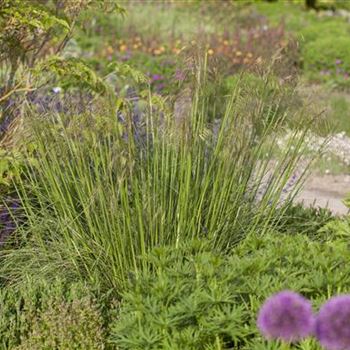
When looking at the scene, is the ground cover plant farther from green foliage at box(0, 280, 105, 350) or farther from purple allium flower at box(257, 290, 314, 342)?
Result: purple allium flower at box(257, 290, 314, 342)

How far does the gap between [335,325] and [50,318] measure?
1684mm

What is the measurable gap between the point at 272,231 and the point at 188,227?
1.43 feet

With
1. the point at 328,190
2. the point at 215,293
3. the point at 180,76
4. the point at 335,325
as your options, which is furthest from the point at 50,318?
the point at 328,190

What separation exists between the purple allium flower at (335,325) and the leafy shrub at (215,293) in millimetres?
538

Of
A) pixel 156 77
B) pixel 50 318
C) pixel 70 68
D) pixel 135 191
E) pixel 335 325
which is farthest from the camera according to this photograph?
pixel 156 77

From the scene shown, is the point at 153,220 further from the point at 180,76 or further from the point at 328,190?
the point at 328,190

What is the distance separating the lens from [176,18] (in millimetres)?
16062

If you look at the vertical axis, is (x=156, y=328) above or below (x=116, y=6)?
below

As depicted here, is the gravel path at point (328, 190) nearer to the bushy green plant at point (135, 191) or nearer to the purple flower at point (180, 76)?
the purple flower at point (180, 76)

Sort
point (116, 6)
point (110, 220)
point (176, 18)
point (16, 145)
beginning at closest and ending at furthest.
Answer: point (110, 220) < point (16, 145) < point (116, 6) < point (176, 18)

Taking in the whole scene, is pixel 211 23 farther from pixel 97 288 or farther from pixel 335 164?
pixel 97 288

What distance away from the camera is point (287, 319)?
3.07m

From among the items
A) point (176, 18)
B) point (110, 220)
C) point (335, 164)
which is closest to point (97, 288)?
point (110, 220)

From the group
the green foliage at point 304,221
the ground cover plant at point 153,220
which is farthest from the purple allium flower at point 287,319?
the green foliage at point 304,221
